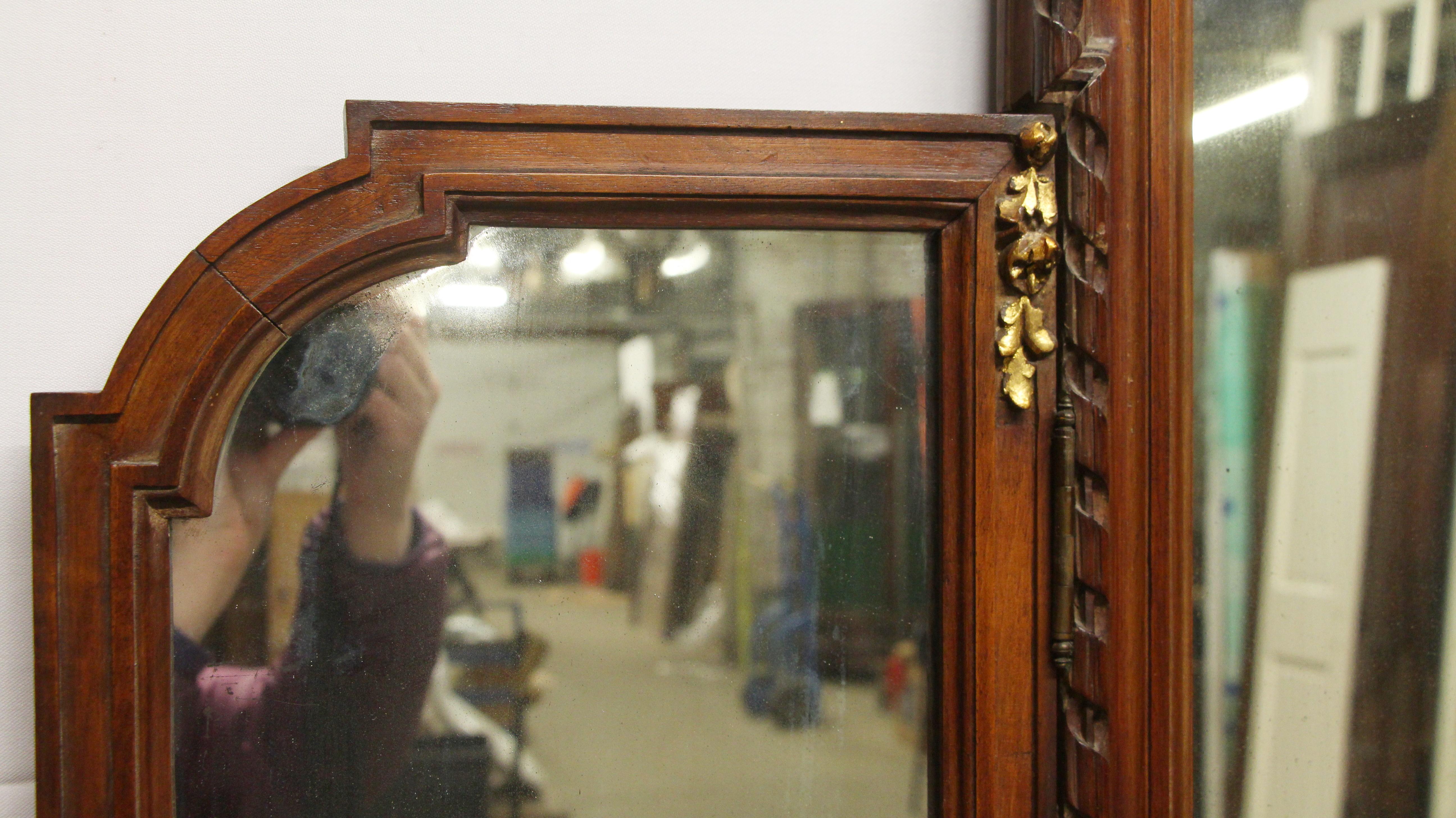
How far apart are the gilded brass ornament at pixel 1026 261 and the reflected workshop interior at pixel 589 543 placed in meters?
0.04

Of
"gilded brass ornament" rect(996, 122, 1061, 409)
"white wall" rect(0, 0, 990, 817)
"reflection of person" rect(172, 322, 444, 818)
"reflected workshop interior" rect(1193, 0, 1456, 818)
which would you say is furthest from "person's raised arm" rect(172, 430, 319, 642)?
"reflected workshop interior" rect(1193, 0, 1456, 818)

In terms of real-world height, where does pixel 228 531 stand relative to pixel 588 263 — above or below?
below

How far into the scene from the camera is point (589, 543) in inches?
18.2

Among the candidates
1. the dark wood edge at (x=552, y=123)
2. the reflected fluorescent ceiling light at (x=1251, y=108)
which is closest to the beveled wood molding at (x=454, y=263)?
the dark wood edge at (x=552, y=123)

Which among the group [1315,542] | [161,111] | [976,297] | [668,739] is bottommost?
[668,739]

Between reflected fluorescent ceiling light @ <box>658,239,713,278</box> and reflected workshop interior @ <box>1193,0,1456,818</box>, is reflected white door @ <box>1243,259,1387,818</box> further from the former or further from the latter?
reflected fluorescent ceiling light @ <box>658,239,713,278</box>

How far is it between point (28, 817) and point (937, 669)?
1.65 ft

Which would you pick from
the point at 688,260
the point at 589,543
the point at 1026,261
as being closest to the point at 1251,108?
the point at 1026,261

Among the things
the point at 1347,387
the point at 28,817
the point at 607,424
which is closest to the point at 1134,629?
the point at 1347,387

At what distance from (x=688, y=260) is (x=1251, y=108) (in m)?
0.33

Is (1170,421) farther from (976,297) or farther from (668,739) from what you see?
(668,739)

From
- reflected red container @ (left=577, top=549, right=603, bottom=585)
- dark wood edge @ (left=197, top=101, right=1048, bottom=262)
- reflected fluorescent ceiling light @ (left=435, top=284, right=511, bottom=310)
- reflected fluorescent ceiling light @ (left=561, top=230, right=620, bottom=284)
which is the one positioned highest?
dark wood edge @ (left=197, top=101, right=1048, bottom=262)

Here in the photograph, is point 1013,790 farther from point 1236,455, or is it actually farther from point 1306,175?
point 1306,175

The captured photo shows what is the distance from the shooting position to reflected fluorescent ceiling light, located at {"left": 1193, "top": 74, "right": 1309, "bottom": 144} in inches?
18.9
